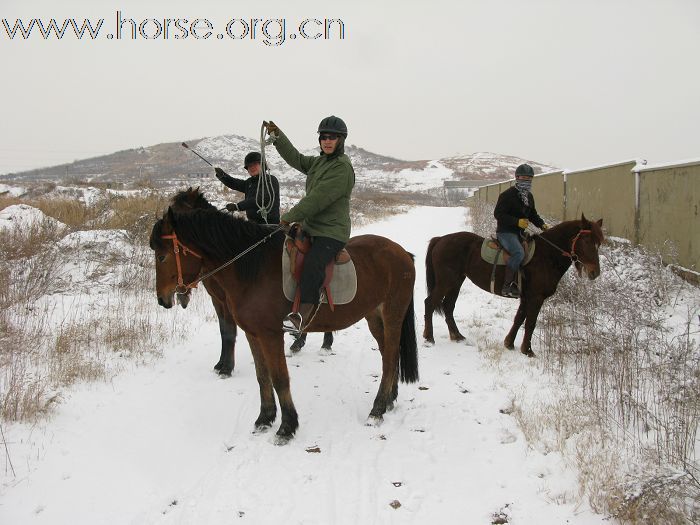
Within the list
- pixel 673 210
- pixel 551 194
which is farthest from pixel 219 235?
pixel 551 194

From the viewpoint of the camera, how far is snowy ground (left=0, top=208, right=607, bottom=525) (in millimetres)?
A: 2676

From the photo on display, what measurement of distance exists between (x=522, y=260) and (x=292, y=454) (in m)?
4.12

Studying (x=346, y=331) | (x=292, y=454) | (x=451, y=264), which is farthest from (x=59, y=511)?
(x=451, y=264)

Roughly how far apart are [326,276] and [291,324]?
519 mm

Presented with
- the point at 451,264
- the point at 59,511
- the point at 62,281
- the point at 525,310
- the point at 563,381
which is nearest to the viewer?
the point at 59,511

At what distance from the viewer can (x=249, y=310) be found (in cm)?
345

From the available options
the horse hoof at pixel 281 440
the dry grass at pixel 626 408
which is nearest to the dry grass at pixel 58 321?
the horse hoof at pixel 281 440

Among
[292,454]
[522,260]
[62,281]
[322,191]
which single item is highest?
[322,191]

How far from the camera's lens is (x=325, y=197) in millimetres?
3410

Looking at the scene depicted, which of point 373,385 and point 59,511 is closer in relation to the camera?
point 59,511

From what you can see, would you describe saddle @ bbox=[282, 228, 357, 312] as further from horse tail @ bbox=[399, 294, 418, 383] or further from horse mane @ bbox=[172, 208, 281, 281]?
horse tail @ bbox=[399, 294, 418, 383]

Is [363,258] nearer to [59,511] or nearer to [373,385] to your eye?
[373,385]

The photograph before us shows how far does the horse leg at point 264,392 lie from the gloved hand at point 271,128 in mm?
1855

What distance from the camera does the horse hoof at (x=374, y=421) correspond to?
12.7ft
